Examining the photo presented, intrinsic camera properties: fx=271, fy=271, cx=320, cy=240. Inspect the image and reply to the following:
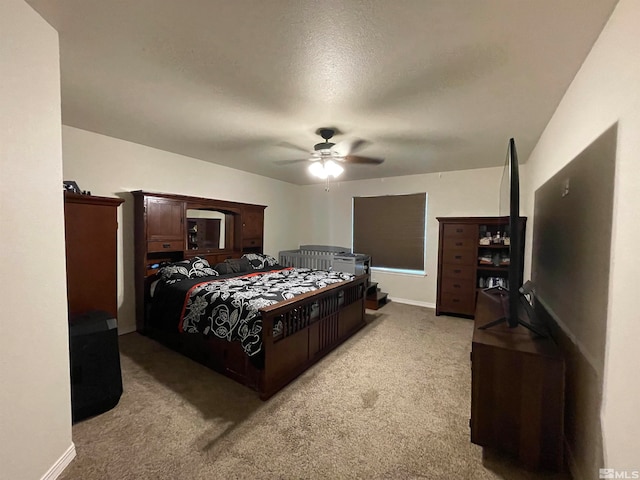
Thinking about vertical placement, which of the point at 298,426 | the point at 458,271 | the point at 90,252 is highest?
the point at 90,252

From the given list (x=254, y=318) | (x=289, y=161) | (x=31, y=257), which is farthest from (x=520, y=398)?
(x=289, y=161)

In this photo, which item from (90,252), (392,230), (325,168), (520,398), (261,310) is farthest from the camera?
(392,230)

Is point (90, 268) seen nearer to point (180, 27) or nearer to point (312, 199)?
point (180, 27)

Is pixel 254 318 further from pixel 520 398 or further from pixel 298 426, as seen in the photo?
pixel 520 398

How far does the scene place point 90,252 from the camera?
8.55ft

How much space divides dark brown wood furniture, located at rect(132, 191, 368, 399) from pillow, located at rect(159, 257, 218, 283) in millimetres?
210

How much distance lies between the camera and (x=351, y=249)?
18.6ft

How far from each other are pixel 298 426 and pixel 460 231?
360cm

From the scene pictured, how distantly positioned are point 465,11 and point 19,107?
7.06 ft

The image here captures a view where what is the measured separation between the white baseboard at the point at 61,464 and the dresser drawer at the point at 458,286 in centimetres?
444

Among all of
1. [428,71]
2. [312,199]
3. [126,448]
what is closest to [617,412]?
[428,71]

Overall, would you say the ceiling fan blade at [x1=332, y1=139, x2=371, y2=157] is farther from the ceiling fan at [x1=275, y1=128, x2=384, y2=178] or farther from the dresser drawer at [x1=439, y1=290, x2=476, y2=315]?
the dresser drawer at [x1=439, y1=290, x2=476, y2=315]

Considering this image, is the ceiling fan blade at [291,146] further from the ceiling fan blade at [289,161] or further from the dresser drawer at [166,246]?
the dresser drawer at [166,246]

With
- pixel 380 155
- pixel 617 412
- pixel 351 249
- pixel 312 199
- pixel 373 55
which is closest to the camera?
pixel 617 412
